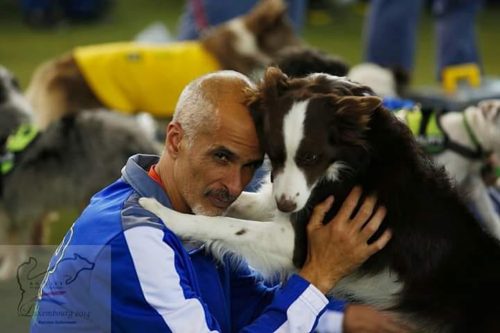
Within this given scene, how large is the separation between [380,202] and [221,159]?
0.46 meters

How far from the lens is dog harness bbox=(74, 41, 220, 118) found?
5.80 m

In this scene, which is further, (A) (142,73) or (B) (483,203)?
(A) (142,73)

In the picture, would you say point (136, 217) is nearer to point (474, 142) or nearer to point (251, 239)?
point (251, 239)

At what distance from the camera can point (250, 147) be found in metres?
2.28

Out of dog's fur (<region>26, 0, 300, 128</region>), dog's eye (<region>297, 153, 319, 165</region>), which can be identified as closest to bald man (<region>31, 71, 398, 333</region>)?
dog's eye (<region>297, 153, 319, 165</region>)

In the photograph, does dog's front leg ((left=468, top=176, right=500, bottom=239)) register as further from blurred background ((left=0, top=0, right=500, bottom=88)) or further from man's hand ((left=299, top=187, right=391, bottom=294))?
blurred background ((left=0, top=0, right=500, bottom=88))

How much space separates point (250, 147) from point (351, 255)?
375 millimetres

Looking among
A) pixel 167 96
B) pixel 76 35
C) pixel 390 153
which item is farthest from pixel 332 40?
pixel 390 153

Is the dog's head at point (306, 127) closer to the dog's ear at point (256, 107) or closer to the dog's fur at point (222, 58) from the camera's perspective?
the dog's ear at point (256, 107)

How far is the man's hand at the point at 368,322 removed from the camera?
8.12ft

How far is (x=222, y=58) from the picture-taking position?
602 cm

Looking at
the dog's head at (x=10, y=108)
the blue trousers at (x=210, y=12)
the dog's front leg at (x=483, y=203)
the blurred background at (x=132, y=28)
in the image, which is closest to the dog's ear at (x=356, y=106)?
the dog's front leg at (x=483, y=203)

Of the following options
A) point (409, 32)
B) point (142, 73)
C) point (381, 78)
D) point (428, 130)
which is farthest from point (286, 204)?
point (409, 32)

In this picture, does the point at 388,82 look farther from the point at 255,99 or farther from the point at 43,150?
the point at 255,99
